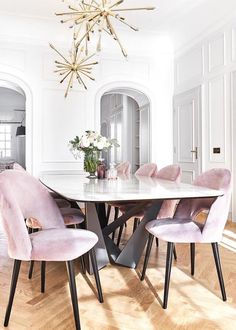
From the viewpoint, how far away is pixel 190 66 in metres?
5.54

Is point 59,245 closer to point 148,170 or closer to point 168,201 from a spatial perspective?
point 168,201

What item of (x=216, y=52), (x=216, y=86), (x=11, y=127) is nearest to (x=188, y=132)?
(x=216, y=86)

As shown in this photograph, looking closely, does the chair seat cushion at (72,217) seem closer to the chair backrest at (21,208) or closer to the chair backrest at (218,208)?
the chair backrest at (21,208)

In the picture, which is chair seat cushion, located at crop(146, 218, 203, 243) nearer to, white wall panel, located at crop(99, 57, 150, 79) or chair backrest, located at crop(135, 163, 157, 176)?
chair backrest, located at crop(135, 163, 157, 176)

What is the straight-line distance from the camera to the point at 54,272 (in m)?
2.41

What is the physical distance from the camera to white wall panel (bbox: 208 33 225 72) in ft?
15.1

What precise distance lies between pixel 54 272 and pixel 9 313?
753mm

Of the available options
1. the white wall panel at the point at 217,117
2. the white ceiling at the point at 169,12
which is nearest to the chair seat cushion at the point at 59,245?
the white wall panel at the point at 217,117

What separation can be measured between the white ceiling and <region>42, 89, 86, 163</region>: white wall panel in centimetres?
133

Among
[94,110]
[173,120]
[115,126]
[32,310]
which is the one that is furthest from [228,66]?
[115,126]

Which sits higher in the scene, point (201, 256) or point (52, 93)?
point (52, 93)

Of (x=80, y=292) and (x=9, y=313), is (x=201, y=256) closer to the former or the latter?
(x=80, y=292)

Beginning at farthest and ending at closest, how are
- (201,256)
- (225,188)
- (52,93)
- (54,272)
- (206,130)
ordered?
(52,93) → (206,130) → (201,256) → (54,272) → (225,188)

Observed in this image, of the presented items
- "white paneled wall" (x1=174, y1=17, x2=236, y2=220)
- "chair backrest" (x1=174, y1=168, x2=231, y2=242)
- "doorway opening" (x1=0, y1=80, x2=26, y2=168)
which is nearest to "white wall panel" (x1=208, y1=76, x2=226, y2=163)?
"white paneled wall" (x1=174, y1=17, x2=236, y2=220)
